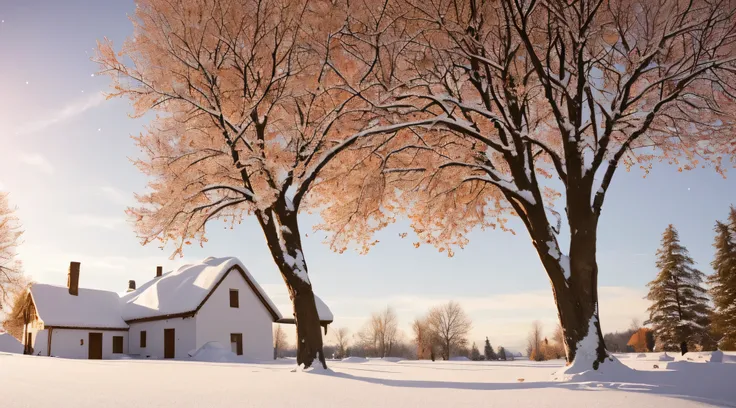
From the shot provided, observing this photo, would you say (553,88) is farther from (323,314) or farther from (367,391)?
(323,314)

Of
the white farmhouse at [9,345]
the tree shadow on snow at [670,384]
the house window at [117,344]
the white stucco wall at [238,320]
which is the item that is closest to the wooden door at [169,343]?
the white stucco wall at [238,320]

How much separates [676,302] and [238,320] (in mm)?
30576

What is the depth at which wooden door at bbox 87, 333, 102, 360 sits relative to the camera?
3522cm

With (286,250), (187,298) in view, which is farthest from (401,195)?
(187,298)

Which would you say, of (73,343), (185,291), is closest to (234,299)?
(185,291)

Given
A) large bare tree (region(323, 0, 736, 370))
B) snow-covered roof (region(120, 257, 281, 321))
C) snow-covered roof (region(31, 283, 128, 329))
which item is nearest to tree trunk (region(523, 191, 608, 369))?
large bare tree (region(323, 0, 736, 370))

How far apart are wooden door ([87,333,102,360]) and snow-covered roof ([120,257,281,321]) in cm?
209

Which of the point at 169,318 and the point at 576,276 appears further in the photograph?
the point at 169,318

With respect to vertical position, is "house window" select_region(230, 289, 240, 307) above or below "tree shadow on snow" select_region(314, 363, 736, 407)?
above

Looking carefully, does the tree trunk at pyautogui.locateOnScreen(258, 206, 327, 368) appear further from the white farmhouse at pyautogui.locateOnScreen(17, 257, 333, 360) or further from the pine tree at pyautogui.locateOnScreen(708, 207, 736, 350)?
the pine tree at pyautogui.locateOnScreen(708, 207, 736, 350)

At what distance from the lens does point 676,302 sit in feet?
123

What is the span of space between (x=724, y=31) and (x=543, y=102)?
441 centimetres

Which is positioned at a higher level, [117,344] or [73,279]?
[73,279]

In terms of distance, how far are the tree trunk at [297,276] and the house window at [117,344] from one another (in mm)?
27863
